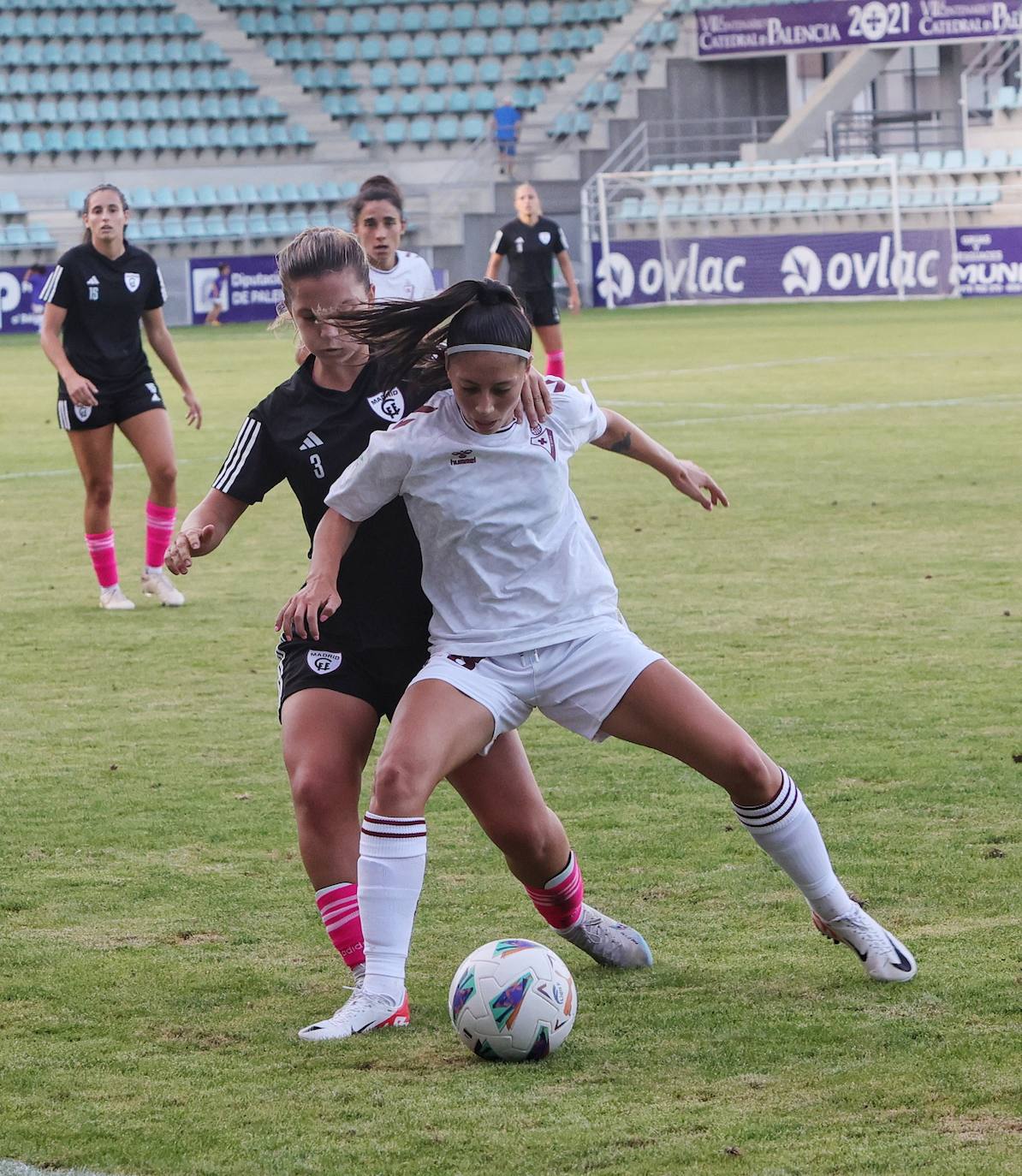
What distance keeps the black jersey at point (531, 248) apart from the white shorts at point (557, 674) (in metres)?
17.2

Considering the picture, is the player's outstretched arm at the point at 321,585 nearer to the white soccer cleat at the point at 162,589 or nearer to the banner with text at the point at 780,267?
the white soccer cleat at the point at 162,589

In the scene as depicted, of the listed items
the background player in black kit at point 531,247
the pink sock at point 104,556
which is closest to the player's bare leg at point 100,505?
the pink sock at point 104,556

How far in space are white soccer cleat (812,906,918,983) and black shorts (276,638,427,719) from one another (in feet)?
3.47

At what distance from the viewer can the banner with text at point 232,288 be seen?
3541 centimetres

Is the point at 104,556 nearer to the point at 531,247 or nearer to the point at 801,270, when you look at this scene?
the point at 531,247

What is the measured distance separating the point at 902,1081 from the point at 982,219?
32.6 meters

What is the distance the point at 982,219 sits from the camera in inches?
1347

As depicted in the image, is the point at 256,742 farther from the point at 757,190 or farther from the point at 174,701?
the point at 757,190

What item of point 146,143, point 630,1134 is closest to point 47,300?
point 630,1134

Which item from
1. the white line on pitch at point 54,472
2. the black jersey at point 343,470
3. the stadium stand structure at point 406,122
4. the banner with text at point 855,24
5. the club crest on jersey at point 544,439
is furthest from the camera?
the banner with text at point 855,24

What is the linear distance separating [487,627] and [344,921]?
72 cm

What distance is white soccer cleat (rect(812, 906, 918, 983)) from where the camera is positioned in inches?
158

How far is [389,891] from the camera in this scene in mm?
3781

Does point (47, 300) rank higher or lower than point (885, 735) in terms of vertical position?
higher
